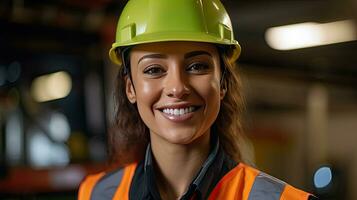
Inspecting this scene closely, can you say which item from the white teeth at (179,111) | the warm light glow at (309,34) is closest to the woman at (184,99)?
the white teeth at (179,111)

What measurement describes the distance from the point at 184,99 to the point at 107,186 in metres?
0.49

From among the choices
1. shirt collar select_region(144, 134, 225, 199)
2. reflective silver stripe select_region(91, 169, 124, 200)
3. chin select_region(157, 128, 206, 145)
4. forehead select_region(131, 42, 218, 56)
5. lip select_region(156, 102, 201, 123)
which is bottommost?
reflective silver stripe select_region(91, 169, 124, 200)

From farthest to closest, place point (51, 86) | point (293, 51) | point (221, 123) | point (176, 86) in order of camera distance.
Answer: point (293, 51), point (51, 86), point (221, 123), point (176, 86)

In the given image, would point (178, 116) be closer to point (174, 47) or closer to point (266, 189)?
point (174, 47)

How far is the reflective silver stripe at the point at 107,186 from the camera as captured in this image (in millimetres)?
1983

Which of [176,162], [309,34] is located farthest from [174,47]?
[309,34]

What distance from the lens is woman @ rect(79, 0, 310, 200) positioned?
67.0 inches

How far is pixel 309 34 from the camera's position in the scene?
286 inches

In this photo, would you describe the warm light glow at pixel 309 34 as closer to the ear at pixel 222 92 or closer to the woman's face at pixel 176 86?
the ear at pixel 222 92

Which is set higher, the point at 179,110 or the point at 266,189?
the point at 179,110

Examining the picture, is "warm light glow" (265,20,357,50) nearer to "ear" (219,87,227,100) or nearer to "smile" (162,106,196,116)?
"ear" (219,87,227,100)

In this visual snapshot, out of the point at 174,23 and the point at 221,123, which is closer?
the point at 174,23

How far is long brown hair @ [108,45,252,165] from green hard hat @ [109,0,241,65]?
0.11 metres

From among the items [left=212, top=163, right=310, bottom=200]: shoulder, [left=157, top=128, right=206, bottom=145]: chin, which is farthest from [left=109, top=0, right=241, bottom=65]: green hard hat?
[left=212, top=163, right=310, bottom=200]: shoulder
